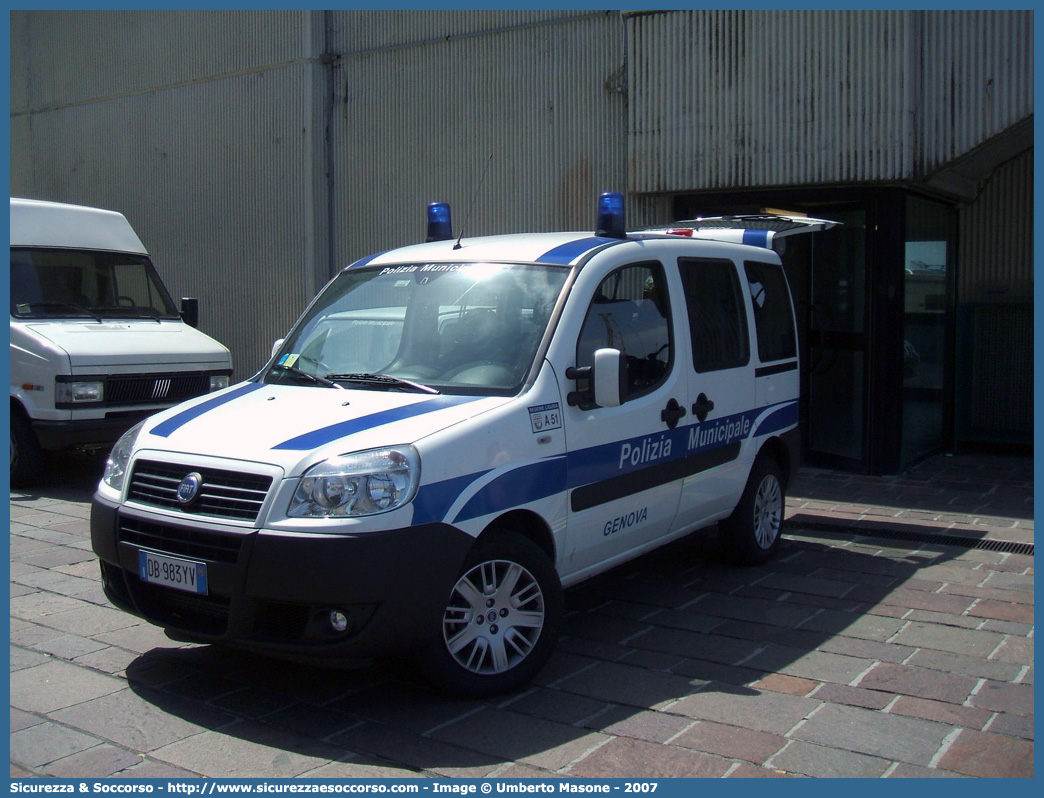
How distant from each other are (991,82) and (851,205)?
1.50 metres

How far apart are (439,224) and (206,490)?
8.95ft

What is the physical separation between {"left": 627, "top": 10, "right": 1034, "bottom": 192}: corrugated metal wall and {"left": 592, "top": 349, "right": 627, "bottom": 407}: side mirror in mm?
5265

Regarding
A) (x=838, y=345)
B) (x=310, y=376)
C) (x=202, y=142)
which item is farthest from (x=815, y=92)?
(x=202, y=142)

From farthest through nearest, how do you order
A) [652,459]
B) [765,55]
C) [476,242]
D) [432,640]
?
1. [765,55]
2. [476,242]
3. [652,459]
4. [432,640]

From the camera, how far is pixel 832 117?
9.35m

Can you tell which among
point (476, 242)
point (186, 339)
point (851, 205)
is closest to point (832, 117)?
point (851, 205)

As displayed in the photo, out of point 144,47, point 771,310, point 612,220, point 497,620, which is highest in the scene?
point 144,47

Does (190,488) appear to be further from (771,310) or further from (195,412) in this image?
(771,310)

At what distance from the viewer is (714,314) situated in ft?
20.6

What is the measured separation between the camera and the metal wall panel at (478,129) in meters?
10.9

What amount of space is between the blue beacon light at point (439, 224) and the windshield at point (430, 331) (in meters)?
0.79

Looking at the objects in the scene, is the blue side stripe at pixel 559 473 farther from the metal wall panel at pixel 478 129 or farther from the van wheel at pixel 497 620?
the metal wall panel at pixel 478 129

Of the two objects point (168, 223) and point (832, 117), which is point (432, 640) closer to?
point (832, 117)

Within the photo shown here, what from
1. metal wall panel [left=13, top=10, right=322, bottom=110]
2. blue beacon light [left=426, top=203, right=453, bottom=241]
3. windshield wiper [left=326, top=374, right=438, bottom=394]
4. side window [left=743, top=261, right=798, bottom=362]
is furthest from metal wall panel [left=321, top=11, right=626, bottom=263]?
windshield wiper [left=326, top=374, right=438, bottom=394]
